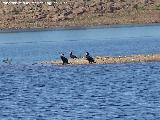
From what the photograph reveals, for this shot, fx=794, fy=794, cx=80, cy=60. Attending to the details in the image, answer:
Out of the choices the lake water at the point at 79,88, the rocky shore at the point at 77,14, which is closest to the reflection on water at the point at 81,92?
the lake water at the point at 79,88

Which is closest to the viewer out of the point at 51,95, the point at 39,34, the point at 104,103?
the point at 104,103

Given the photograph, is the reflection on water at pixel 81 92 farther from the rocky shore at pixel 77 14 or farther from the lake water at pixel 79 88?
the rocky shore at pixel 77 14

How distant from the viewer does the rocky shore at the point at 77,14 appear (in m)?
126

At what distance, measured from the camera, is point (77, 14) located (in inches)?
5108

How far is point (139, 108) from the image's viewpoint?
40.0 m

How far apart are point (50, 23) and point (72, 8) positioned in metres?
7.62

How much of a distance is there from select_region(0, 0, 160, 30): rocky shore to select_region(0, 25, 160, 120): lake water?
33.8m

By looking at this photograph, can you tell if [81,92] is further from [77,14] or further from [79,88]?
[77,14]

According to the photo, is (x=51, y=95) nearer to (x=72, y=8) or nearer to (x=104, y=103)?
(x=104, y=103)

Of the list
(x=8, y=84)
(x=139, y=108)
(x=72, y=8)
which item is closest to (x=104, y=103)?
(x=139, y=108)

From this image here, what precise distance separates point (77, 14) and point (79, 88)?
80.3m

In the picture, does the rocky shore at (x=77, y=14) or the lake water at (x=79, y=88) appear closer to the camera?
the lake water at (x=79, y=88)

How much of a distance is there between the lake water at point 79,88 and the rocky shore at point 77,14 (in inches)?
1330

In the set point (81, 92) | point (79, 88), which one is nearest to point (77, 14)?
point (79, 88)
